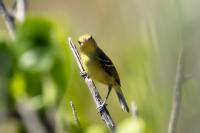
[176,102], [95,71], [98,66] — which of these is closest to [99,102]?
[176,102]

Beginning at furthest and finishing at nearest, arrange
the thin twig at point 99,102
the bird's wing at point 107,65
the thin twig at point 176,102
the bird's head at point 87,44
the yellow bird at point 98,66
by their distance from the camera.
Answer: the bird's wing at point 107,65 → the yellow bird at point 98,66 → the bird's head at point 87,44 → the thin twig at point 99,102 → the thin twig at point 176,102

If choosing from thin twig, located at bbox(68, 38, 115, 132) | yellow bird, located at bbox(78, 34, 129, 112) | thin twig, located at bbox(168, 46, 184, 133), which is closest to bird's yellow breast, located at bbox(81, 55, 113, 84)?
yellow bird, located at bbox(78, 34, 129, 112)

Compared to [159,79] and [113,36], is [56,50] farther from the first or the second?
[113,36]

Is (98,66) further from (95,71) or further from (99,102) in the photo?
(99,102)

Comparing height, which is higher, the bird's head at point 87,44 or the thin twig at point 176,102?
the thin twig at point 176,102

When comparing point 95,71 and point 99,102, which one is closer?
point 99,102

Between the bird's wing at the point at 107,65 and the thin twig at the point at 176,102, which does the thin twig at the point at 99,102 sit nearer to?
the thin twig at the point at 176,102

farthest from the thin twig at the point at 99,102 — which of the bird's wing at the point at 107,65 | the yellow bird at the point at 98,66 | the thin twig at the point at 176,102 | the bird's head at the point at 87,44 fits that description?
the bird's wing at the point at 107,65

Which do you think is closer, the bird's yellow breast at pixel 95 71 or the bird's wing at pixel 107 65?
the bird's yellow breast at pixel 95 71
